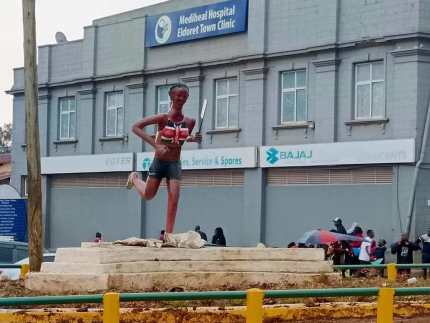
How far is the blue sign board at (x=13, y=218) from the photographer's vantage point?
31486 mm

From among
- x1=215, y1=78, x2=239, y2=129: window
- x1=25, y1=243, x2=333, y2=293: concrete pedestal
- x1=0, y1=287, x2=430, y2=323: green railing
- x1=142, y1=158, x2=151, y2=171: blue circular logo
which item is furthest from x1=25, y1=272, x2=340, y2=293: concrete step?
x1=142, y1=158, x2=151, y2=171: blue circular logo

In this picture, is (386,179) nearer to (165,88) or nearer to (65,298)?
(165,88)

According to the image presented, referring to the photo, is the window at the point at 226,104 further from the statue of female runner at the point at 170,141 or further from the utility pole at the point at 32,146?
the statue of female runner at the point at 170,141

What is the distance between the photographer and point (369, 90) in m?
31.5

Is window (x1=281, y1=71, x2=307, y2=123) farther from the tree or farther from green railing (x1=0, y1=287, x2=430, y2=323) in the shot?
the tree

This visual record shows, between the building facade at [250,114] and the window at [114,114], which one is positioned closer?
the building facade at [250,114]

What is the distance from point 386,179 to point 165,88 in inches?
439

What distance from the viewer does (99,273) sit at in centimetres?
1396

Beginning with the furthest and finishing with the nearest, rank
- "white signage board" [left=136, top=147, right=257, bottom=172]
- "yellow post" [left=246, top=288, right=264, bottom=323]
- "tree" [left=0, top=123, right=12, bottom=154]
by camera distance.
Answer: "tree" [left=0, top=123, right=12, bottom=154], "white signage board" [left=136, top=147, right=257, bottom=172], "yellow post" [left=246, top=288, right=264, bottom=323]

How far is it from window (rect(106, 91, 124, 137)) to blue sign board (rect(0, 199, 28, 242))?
9188 millimetres

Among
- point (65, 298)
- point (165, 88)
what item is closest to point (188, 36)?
point (165, 88)

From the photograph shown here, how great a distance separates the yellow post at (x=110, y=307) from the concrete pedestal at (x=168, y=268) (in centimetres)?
370

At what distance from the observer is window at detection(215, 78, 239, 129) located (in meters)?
36.0

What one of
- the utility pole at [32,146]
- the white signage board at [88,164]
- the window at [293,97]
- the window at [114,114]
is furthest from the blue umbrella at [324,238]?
the window at [114,114]
